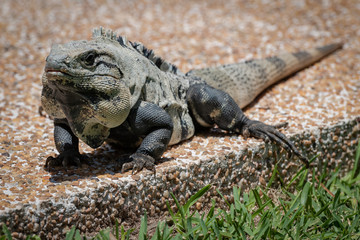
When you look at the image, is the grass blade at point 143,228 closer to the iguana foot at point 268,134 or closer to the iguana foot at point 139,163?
the iguana foot at point 139,163

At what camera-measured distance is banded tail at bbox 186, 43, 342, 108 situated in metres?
3.62

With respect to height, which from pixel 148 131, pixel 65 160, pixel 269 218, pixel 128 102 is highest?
pixel 128 102

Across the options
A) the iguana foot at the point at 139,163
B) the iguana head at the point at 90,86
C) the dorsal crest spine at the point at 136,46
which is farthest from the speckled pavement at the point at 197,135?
the dorsal crest spine at the point at 136,46

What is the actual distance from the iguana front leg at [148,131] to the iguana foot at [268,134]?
0.76 metres

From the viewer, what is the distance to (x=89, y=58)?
2.30 m

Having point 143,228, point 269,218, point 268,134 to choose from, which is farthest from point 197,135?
point 143,228

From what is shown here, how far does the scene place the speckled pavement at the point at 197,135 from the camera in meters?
2.39

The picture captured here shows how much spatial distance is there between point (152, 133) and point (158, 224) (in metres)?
0.59

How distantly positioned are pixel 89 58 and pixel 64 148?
0.72 m

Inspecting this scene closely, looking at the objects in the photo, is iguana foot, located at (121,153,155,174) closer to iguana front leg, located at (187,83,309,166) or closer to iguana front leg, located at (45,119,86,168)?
iguana front leg, located at (45,119,86,168)

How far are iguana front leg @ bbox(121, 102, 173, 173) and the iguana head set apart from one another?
113mm

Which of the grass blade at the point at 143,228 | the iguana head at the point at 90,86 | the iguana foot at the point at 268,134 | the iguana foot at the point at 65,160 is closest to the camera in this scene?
the iguana head at the point at 90,86

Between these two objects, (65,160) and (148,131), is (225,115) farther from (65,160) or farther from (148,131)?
(65,160)

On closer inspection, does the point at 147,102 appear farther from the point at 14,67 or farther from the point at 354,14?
the point at 354,14
